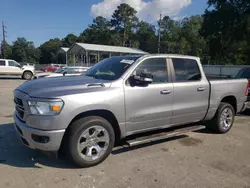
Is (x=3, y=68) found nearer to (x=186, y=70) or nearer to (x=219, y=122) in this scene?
(x=186, y=70)

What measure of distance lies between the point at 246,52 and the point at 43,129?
41.6 metres

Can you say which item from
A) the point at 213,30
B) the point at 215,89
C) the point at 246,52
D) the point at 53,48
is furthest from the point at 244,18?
the point at 53,48

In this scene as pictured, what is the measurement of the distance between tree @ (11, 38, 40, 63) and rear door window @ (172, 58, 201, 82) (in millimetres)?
82823

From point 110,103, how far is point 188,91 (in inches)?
75.2

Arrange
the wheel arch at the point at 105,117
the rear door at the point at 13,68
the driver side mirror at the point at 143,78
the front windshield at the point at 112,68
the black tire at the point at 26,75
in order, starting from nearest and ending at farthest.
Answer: the wheel arch at the point at 105,117 → the driver side mirror at the point at 143,78 → the front windshield at the point at 112,68 → the rear door at the point at 13,68 → the black tire at the point at 26,75

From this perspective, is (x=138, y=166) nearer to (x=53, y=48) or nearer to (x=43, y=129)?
(x=43, y=129)

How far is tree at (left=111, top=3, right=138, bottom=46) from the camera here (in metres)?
77.6

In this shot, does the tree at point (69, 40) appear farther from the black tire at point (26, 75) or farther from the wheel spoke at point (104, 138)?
the wheel spoke at point (104, 138)

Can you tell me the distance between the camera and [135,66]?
4.23 m

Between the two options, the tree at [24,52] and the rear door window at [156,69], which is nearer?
the rear door window at [156,69]

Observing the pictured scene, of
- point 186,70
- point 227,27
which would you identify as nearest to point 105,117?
point 186,70

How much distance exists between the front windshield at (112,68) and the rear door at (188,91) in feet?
3.25

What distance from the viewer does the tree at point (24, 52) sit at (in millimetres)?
81000

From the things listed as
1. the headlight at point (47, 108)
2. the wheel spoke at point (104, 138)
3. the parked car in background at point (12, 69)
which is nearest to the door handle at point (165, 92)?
the wheel spoke at point (104, 138)
